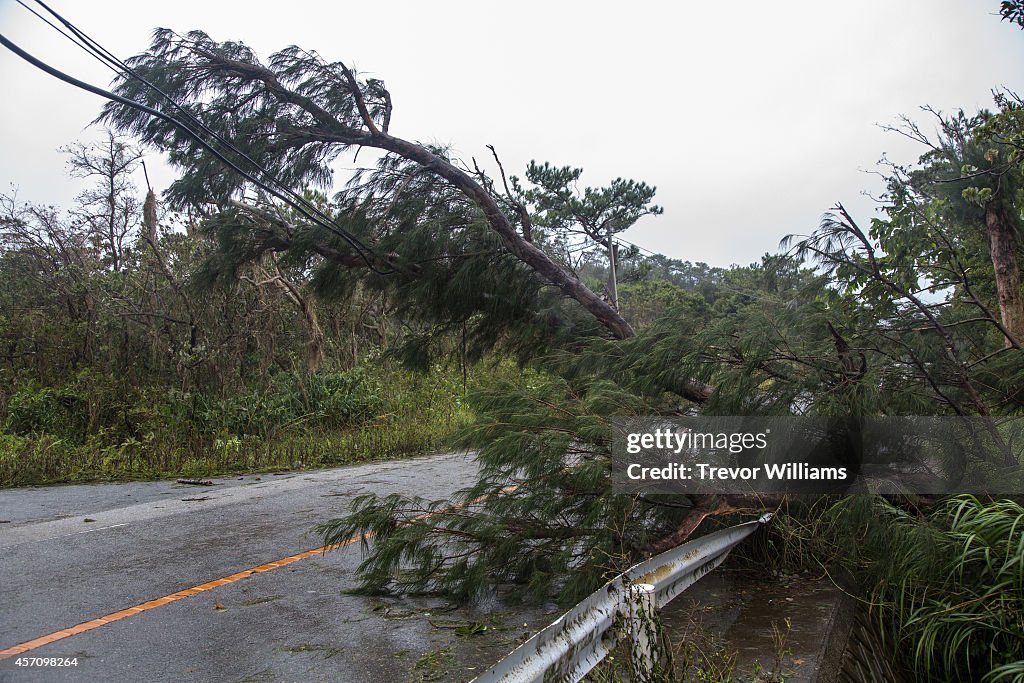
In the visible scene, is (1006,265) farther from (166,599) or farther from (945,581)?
(166,599)

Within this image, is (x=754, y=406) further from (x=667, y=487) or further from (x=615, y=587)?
(x=615, y=587)

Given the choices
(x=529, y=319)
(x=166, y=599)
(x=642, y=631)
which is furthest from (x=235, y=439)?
(x=642, y=631)

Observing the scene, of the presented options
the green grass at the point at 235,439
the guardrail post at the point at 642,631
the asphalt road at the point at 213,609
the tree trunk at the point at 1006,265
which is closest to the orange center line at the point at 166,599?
the asphalt road at the point at 213,609

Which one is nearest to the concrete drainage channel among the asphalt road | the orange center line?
the asphalt road

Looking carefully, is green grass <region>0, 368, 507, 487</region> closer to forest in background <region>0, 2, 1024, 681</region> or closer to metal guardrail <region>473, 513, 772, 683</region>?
forest in background <region>0, 2, 1024, 681</region>

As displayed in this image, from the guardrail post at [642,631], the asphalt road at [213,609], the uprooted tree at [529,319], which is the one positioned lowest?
the asphalt road at [213,609]

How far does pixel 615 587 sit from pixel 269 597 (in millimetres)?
3016

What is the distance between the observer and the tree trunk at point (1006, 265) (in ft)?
30.9

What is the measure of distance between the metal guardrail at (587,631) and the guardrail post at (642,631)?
4cm

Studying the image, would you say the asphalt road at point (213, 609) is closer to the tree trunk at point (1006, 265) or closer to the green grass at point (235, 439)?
the green grass at point (235, 439)

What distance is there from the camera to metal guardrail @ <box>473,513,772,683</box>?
2.50 metres

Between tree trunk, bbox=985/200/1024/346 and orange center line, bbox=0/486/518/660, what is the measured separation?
724cm

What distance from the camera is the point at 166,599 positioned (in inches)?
204

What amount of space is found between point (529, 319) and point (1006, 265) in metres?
6.09
